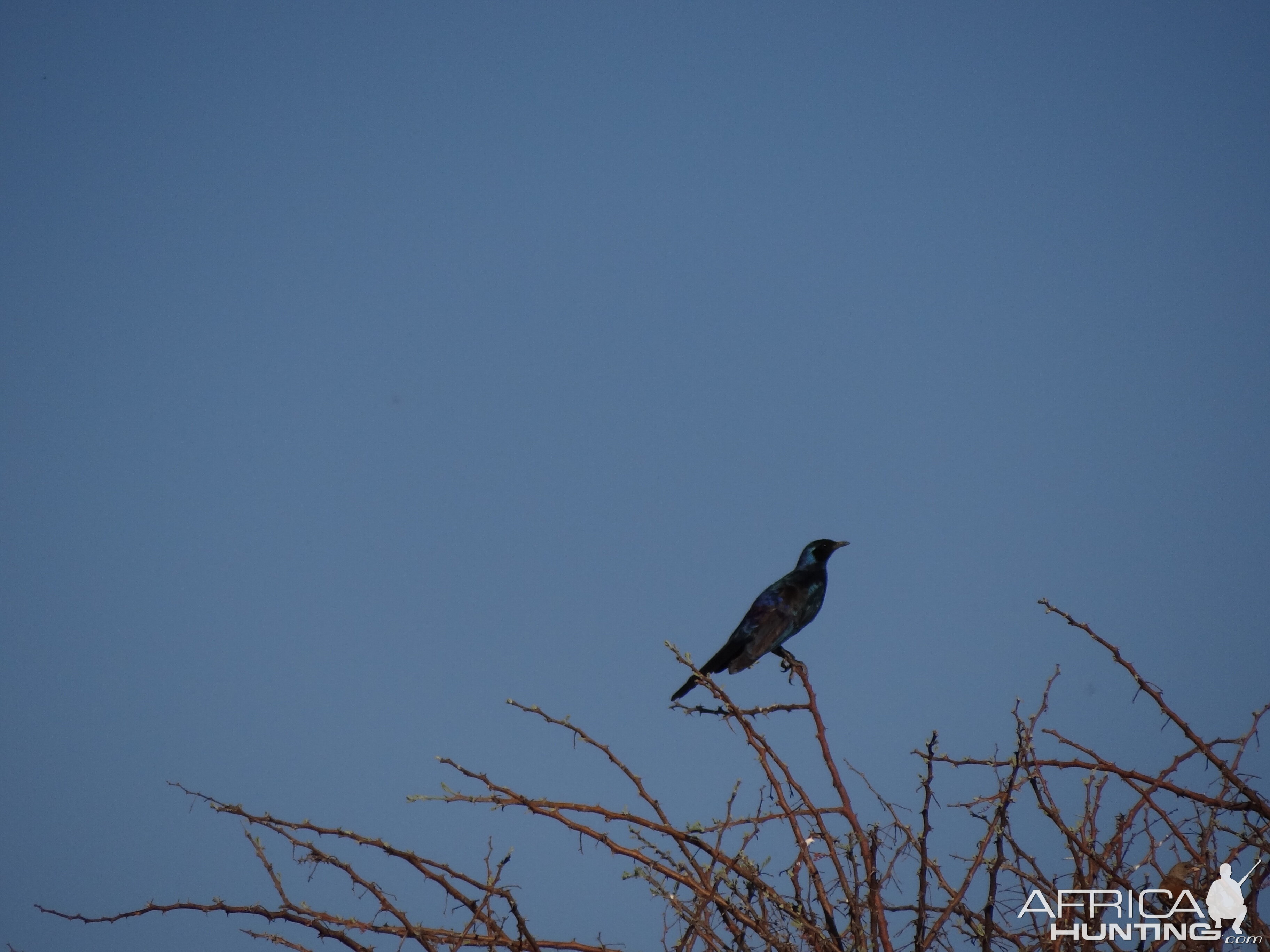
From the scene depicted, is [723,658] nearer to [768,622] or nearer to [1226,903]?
[768,622]

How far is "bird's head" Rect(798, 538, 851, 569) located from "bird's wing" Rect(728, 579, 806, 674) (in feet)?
2.61

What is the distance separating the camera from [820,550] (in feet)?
21.8

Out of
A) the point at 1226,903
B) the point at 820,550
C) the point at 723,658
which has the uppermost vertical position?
the point at 820,550

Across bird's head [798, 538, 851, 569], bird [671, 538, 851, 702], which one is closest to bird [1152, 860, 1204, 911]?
bird [671, 538, 851, 702]

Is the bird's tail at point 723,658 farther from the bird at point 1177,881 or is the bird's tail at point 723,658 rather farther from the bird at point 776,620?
the bird at point 1177,881

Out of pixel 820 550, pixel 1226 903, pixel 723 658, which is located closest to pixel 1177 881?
pixel 1226 903

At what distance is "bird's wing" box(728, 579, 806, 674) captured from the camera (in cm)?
514

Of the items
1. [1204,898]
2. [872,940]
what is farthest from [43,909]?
[1204,898]

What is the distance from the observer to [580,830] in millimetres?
2398

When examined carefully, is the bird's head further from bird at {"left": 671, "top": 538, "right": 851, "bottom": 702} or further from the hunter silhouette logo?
the hunter silhouette logo

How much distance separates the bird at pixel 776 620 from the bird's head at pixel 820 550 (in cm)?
28

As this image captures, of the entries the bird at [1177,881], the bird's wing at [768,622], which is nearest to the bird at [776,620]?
the bird's wing at [768,622]

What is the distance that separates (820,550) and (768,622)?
133 cm

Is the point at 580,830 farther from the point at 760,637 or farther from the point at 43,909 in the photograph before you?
the point at 760,637
